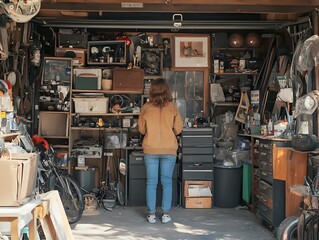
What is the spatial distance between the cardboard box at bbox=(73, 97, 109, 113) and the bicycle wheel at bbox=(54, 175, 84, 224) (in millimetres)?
1577

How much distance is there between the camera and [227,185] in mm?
6832

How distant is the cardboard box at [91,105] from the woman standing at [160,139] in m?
1.29

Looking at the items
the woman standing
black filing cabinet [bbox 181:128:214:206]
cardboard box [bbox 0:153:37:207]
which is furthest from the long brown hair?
cardboard box [bbox 0:153:37:207]

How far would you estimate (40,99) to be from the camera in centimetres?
701

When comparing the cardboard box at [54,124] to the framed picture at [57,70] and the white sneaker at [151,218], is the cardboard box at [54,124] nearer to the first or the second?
the framed picture at [57,70]

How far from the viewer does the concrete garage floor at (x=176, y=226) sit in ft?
17.4

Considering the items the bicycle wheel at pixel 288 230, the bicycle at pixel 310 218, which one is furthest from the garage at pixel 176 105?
the bicycle at pixel 310 218

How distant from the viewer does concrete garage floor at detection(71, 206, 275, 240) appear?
5305mm

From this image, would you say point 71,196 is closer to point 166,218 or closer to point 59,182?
point 59,182

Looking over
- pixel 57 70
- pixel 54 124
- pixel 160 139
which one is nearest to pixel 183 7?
pixel 160 139

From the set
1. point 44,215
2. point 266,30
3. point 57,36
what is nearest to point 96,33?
point 57,36

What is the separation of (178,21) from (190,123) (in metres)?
1.56

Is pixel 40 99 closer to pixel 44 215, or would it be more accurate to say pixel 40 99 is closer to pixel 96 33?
pixel 96 33

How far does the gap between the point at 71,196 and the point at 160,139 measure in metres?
1.26
